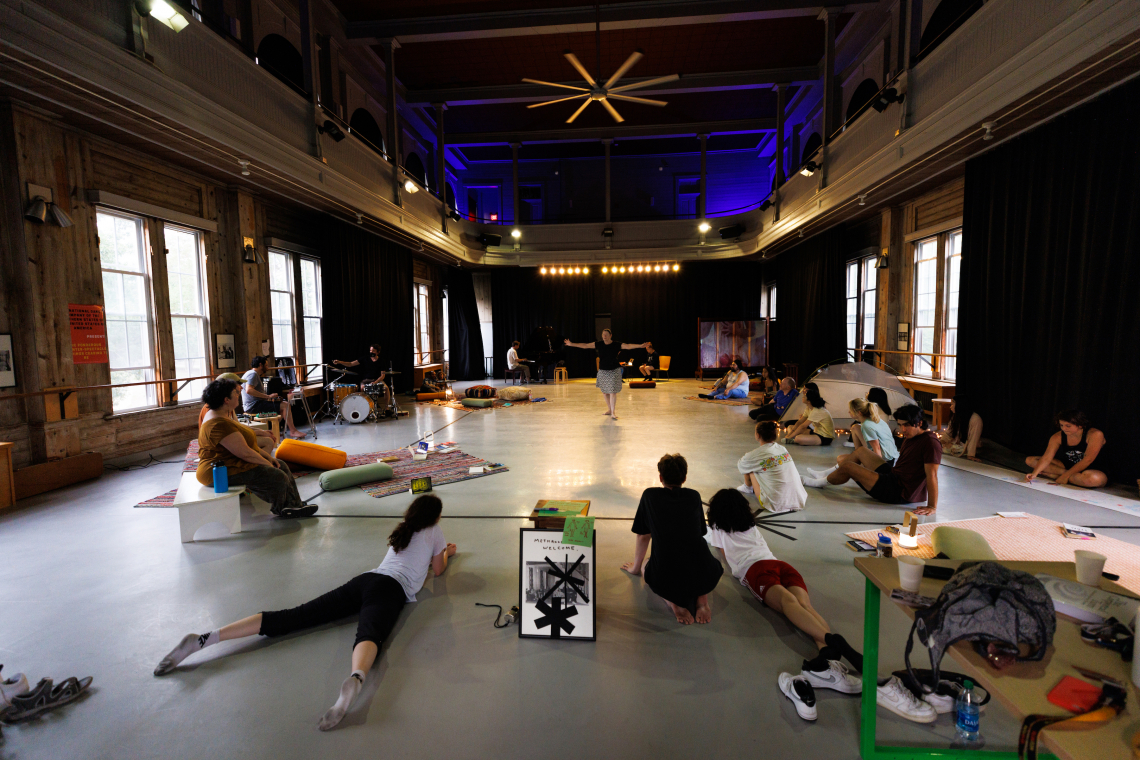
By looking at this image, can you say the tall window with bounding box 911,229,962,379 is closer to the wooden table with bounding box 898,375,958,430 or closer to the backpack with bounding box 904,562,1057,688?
the wooden table with bounding box 898,375,958,430

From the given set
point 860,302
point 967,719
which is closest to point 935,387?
point 860,302

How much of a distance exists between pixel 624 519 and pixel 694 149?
1637 cm

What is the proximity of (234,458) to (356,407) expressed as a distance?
5100mm

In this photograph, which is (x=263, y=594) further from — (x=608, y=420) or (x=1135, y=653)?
(x=608, y=420)

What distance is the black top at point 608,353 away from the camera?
8.99 m

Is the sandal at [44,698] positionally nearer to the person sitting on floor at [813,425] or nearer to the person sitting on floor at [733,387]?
the person sitting on floor at [813,425]

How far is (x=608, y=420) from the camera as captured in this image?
901 centimetres

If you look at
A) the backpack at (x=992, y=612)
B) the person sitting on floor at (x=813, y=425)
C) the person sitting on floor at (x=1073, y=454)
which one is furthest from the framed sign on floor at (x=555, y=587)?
the person sitting on floor at (x=813, y=425)

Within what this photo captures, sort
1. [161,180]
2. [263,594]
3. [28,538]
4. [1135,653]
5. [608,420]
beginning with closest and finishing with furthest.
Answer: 1. [1135,653]
2. [263,594]
3. [28,538]
4. [161,180]
5. [608,420]

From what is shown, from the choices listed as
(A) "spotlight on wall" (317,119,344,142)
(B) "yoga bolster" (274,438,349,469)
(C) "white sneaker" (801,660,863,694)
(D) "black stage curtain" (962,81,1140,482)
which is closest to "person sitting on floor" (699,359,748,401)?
(D) "black stage curtain" (962,81,1140,482)

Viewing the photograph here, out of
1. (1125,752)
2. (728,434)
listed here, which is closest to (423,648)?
(1125,752)

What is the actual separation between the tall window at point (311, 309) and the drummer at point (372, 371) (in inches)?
30.7

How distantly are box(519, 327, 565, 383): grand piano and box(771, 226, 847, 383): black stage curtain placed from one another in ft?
22.1

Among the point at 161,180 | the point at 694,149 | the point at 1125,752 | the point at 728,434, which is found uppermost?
the point at 694,149
